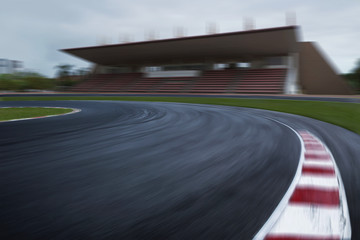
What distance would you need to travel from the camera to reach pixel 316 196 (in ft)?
6.43

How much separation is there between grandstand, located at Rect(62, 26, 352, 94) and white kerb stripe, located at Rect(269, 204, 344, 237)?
73.6 feet

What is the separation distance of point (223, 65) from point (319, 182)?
3281 cm

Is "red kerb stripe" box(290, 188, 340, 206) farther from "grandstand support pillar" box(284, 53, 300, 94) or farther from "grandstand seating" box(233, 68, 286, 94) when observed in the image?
"grandstand support pillar" box(284, 53, 300, 94)

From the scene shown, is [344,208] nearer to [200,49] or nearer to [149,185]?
[149,185]

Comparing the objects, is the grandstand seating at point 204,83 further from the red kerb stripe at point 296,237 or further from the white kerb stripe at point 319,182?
the red kerb stripe at point 296,237

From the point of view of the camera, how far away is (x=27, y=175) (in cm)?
238

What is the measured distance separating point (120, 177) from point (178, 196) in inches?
28.1

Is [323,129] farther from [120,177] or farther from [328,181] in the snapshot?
[120,177]

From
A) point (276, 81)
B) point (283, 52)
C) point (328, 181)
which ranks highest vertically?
point (283, 52)

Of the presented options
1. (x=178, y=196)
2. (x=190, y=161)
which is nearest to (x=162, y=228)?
(x=178, y=196)

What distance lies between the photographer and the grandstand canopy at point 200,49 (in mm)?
23219

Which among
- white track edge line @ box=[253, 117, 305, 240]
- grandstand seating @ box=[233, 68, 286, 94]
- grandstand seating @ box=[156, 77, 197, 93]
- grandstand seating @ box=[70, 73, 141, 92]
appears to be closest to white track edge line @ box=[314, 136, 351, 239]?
white track edge line @ box=[253, 117, 305, 240]

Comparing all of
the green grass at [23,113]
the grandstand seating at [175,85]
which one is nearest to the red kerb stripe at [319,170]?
the green grass at [23,113]

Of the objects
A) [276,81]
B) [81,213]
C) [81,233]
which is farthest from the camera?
[276,81]
